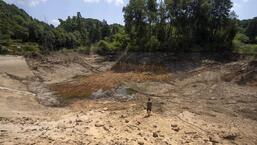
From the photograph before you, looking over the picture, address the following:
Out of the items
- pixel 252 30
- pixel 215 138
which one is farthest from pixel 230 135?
pixel 252 30

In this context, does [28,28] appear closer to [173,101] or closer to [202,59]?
[202,59]

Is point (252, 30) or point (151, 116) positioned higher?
point (252, 30)

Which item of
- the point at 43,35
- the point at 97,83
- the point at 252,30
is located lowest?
the point at 97,83

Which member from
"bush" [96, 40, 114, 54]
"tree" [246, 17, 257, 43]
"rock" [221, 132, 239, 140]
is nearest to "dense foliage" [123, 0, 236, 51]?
"bush" [96, 40, 114, 54]

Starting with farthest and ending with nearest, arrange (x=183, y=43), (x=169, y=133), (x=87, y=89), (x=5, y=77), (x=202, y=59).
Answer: (x=183, y=43)
(x=202, y=59)
(x=5, y=77)
(x=87, y=89)
(x=169, y=133)

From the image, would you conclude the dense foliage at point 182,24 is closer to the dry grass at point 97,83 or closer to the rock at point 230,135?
the dry grass at point 97,83

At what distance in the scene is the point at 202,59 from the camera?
139 ft

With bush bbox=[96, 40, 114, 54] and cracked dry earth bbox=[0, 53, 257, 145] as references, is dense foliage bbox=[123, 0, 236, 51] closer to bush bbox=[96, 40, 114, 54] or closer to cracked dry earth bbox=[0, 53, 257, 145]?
bush bbox=[96, 40, 114, 54]

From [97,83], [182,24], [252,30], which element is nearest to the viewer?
[97,83]

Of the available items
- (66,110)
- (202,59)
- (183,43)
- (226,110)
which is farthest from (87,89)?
(183,43)

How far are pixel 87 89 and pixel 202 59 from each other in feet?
60.4

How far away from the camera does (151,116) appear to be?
803 inches

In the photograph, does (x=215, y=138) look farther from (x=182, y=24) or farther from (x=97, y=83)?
(x=182, y=24)

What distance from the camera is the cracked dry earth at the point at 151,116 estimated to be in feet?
56.9
